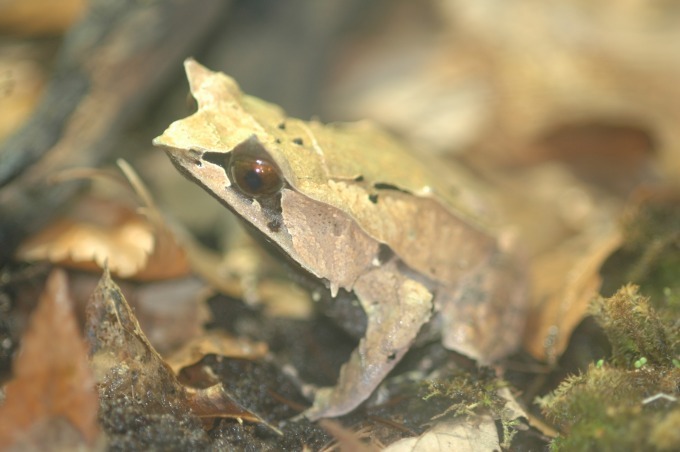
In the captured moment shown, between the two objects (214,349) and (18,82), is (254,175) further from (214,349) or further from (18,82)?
(18,82)

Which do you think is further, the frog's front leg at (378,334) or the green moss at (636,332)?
the frog's front leg at (378,334)

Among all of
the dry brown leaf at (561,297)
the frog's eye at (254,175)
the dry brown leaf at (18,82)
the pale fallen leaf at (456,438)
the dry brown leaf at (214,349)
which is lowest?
→ the dry brown leaf at (214,349)

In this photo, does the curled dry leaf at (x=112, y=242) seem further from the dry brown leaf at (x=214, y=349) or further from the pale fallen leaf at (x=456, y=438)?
the pale fallen leaf at (x=456, y=438)

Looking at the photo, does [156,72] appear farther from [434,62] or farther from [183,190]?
[434,62]

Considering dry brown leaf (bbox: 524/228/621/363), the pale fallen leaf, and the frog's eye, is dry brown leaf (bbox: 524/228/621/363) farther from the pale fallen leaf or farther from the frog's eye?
the frog's eye

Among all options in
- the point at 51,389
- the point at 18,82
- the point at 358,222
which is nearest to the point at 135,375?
the point at 51,389

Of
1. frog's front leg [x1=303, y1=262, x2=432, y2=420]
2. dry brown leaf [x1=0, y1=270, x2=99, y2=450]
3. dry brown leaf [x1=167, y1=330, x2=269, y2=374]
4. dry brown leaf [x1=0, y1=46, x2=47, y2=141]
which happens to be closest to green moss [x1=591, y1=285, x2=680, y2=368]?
frog's front leg [x1=303, y1=262, x2=432, y2=420]

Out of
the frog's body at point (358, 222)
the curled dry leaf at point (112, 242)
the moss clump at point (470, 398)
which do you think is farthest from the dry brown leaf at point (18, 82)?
the moss clump at point (470, 398)
